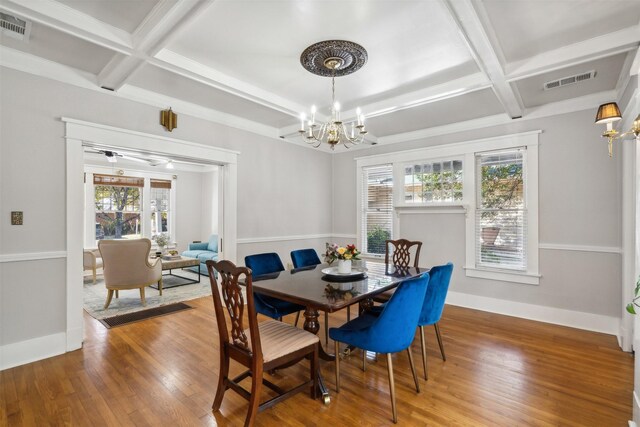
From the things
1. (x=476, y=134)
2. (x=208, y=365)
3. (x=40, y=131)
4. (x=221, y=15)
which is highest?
(x=221, y=15)

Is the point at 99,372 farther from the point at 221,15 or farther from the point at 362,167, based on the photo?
the point at 362,167

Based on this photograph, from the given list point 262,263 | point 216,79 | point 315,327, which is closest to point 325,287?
point 315,327

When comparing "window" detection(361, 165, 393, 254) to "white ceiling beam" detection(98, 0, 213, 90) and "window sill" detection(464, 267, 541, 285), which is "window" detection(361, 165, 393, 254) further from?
"white ceiling beam" detection(98, 0, 213, 90)

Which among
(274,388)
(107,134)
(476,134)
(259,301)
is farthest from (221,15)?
(476,134)

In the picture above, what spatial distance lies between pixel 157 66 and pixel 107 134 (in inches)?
39.4

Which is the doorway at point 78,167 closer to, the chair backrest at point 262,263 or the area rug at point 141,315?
the area rug at point 141,315

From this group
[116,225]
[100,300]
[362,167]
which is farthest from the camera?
[116,225]

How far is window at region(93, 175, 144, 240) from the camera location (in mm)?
7125

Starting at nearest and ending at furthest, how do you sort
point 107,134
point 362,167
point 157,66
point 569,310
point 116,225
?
point 157,66 → point 107,134 → point 569,310 → point 362,167 → point 116,225

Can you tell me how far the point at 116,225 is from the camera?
7.39 meters

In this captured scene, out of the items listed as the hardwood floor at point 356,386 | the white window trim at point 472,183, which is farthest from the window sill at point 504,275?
the hardwood floor at point 356,386

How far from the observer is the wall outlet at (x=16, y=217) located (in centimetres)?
275

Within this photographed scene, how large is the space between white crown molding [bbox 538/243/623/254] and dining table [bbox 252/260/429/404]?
2003 mm

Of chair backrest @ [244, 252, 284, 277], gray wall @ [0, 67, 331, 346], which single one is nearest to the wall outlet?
gray wall @ [0, 67, 331, 346]
